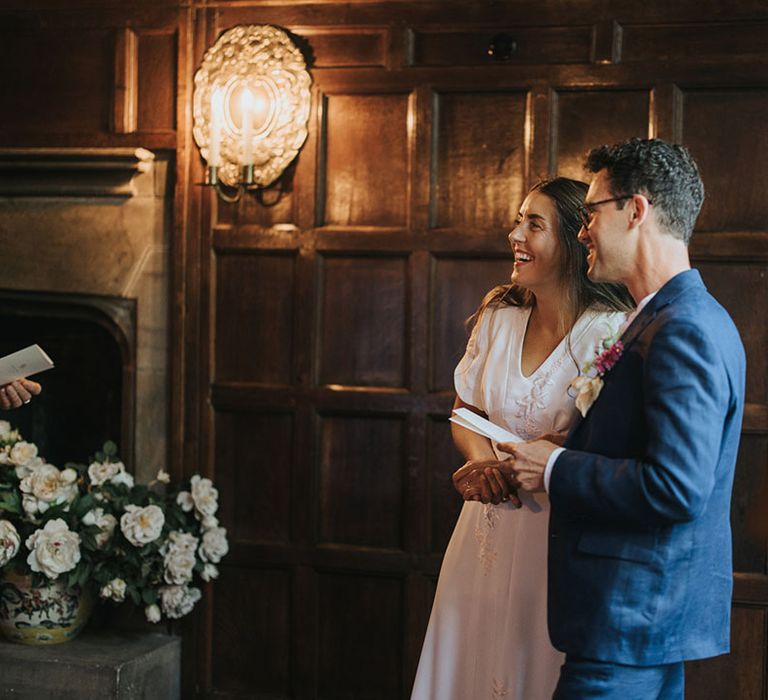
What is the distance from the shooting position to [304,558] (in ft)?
12.2

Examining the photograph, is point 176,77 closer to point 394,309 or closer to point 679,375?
point 394,309

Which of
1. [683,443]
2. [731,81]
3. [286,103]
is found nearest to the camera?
[683,443]

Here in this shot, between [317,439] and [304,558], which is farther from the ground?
[317,439]

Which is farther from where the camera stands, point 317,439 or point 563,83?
point 317,439

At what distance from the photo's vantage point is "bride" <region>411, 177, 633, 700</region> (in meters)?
2.50

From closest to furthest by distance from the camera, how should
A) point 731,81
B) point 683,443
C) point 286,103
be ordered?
point 683,443
point 731,81
point 286,103

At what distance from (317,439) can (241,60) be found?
123 centimetres

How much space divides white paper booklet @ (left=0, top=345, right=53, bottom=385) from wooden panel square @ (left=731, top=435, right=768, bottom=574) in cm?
199

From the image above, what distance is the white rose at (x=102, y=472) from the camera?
12.1 feet

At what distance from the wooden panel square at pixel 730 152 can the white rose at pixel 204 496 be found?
1725 mm

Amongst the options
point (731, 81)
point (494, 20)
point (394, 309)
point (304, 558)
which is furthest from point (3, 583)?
point (731, 81)

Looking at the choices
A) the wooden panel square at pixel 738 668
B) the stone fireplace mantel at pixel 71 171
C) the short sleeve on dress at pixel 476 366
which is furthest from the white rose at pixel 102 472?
the wooden panel square at pixel 738 668

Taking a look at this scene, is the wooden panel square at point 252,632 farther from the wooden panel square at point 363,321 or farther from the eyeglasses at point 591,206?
the eyeglasses at point 591,206

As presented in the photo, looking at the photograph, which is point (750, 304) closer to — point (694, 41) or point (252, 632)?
point (694, 41)
